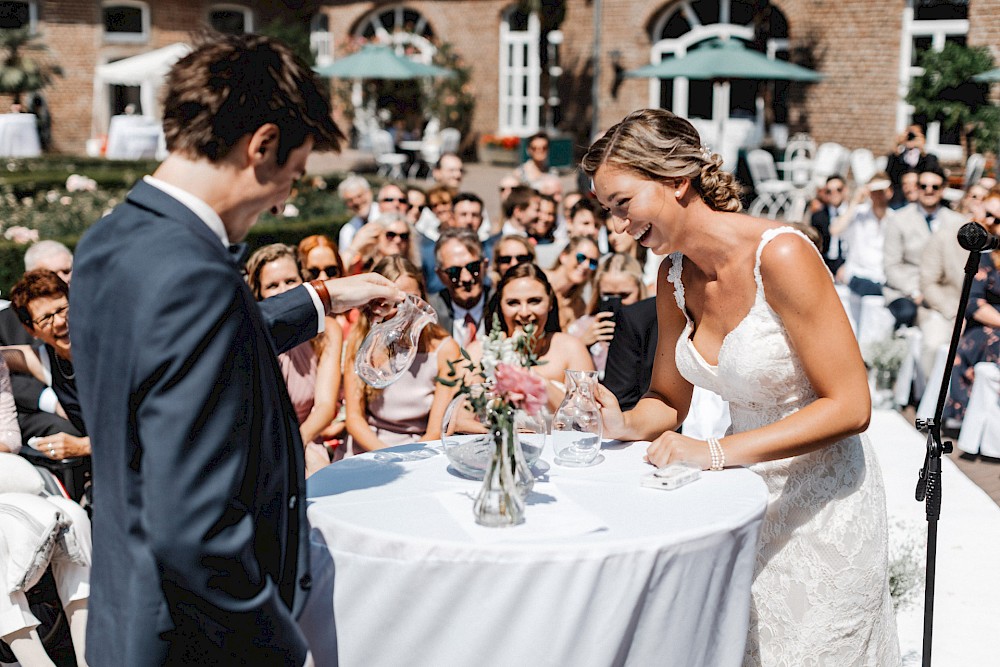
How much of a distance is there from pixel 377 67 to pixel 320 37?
8.31 meters

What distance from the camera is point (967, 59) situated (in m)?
13.9

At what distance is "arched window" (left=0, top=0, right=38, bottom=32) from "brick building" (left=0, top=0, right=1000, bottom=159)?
0.03m

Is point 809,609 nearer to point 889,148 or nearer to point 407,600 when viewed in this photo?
point 407,600

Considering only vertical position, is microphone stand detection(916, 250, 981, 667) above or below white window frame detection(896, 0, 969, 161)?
below

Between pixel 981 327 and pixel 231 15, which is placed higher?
pixel 231 15

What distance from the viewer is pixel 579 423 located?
2500mm

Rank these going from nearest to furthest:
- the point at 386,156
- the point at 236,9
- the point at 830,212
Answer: the point at 830,212, the point at 386,156, the point at 236,9

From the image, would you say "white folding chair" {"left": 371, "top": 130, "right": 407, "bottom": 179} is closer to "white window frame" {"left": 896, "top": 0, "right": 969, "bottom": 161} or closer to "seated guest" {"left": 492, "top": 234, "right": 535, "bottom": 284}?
"white window frame" {"left": 896, "top": 0, "right": 969, "bottom": 161}

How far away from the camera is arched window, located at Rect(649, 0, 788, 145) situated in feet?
57.7

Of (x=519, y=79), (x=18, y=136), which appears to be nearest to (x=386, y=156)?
(x=519, y=79)

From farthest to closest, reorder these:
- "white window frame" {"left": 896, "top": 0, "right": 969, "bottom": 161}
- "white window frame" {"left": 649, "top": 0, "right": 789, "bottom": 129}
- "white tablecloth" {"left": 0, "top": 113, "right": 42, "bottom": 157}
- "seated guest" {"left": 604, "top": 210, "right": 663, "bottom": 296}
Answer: "white tablecloth" {"left": 0, "top": 113, "right": 42, "bottom": 157} < "white window frame" {"left": 649, "top": 0, "right": 789, "bottom": 129} < "white window frame" {"left": 896, "top": 0, "right": 969, "bottom": 161} < "seated guest" {"left": 604, "top": 210, "right": 663, "bottom": 296}

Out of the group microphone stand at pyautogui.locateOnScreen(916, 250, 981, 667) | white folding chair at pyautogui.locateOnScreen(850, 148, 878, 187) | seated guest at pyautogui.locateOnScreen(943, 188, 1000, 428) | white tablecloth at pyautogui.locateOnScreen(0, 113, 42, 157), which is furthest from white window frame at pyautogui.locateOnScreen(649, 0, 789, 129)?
microphone stand at pyautogui.locateOnScreen(916, 250, 981, 667)

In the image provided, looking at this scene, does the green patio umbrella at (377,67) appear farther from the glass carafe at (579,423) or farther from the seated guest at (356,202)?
the glass carafe at (579,423)

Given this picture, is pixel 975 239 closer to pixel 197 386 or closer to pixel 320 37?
pixel 197 386
